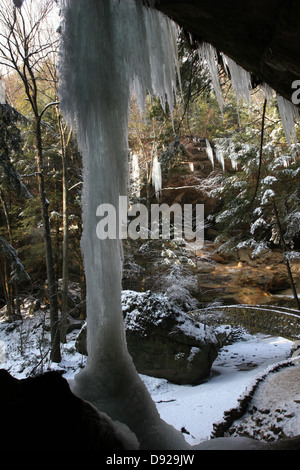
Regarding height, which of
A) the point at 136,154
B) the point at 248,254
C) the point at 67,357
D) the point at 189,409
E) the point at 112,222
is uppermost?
the point at 136,154

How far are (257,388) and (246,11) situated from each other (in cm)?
466

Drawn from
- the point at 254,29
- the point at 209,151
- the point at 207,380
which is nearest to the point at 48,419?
the point at 254,29

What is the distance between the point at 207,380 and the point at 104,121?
7104mm

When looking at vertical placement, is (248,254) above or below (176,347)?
above

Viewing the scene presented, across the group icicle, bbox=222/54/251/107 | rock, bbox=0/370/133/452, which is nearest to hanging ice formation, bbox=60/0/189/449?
rock, bbox=0/370/133/452

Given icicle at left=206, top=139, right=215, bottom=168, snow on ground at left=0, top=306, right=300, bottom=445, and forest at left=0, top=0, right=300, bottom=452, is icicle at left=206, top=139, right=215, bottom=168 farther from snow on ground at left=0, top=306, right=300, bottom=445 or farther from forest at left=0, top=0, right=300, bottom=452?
snow on ground at left=0, top=306, right=300, bottom=445

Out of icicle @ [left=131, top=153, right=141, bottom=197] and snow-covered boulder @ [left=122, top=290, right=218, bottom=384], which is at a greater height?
icicle @ [left=131, top=153, right=141, bottom=197]

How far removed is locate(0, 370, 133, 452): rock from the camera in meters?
1.14

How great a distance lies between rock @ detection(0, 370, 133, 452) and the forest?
4334 millimetres

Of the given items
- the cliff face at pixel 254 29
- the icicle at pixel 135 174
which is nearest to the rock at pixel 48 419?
the cliff face at pixel 254 29

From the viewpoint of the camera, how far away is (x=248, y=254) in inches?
658

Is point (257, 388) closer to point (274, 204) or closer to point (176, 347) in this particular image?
point (176, 347)

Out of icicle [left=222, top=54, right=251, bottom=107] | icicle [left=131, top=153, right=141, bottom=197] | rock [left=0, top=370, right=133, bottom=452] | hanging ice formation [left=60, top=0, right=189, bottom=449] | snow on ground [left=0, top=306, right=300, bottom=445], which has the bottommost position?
snow on ground [left=0, top=306, right=300, bottom=445]
